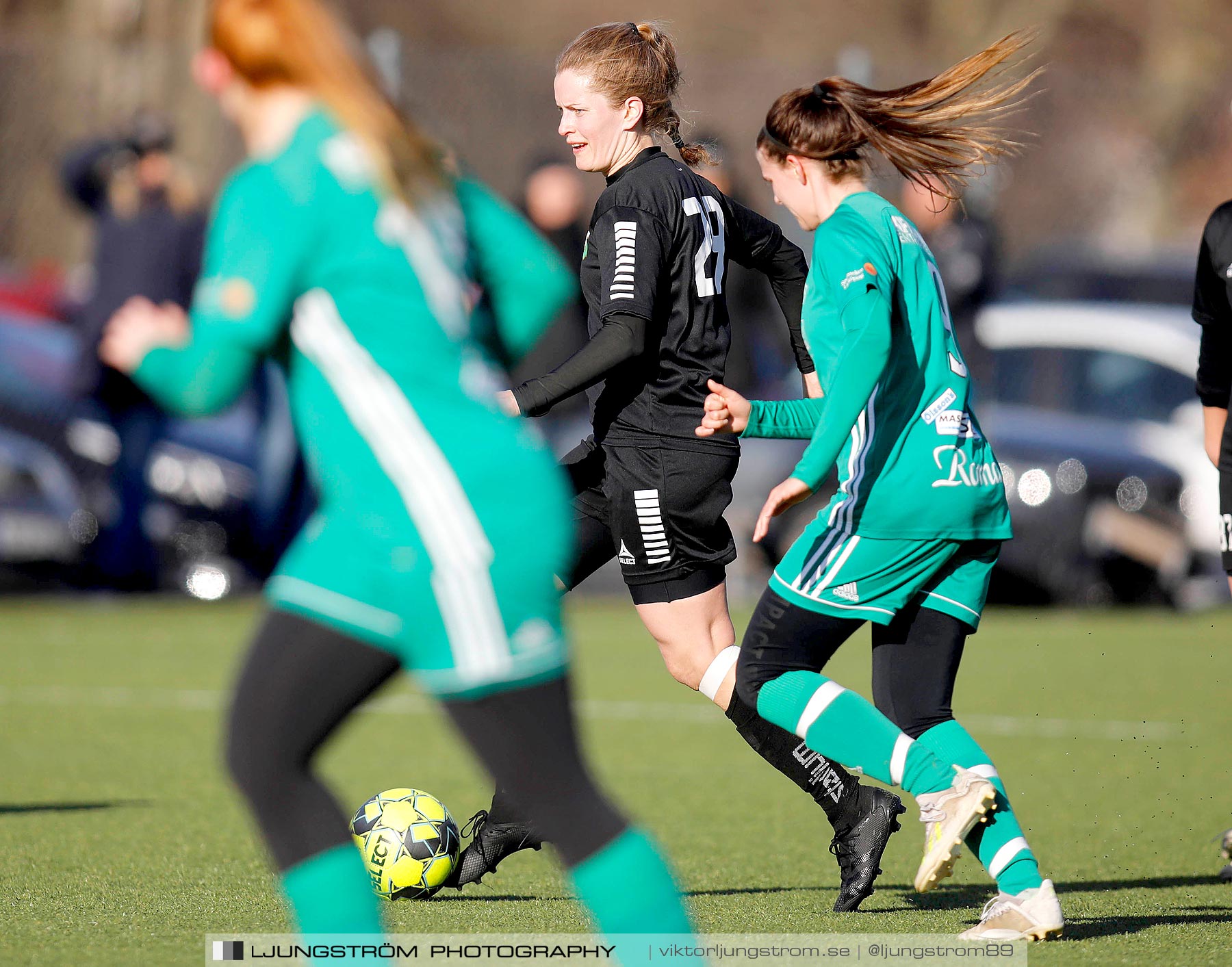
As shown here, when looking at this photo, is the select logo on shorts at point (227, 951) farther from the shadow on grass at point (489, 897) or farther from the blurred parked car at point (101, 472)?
the blurred parked car at point (101, 472)

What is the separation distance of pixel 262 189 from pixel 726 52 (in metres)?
25.2

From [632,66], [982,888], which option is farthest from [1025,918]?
[632,66]

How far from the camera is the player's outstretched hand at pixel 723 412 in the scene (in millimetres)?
4230

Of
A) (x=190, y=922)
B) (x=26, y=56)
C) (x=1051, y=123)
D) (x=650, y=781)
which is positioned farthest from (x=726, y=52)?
(x=190, y=922)

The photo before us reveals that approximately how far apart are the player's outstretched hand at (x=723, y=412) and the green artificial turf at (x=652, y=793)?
1.18m

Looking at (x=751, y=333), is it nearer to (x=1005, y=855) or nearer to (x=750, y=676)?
(x=750, y=676)

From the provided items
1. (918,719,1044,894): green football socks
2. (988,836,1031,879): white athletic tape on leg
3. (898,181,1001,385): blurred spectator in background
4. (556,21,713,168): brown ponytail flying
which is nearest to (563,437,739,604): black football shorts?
(918,719,1044,894): green football socks

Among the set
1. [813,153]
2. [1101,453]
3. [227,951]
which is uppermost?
[813,153]

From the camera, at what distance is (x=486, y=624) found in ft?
9.84

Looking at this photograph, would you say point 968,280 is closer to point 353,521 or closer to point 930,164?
point 930,164

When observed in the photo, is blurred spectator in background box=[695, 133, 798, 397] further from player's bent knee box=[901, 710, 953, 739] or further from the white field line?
player's bent knee box=[901, 710, 953, 739]

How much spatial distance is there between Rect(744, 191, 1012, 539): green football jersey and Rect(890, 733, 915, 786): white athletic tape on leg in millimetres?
463

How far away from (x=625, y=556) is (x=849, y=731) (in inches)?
30.0

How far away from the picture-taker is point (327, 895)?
3092 mm
